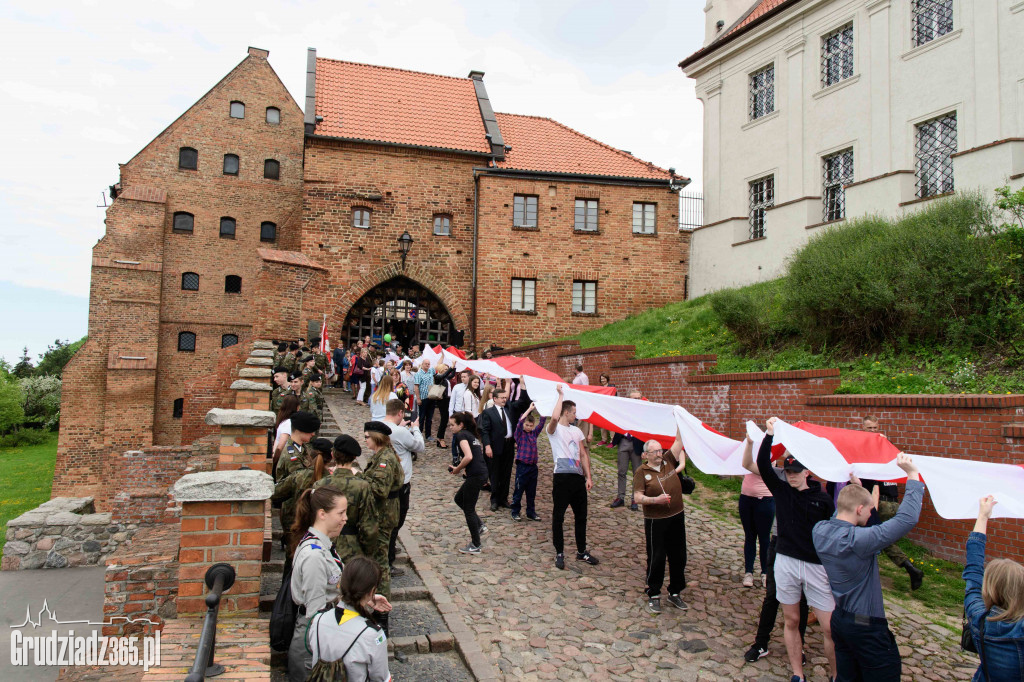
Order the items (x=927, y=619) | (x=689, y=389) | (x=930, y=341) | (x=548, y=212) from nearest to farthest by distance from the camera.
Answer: (x=927, y=619) < (x=930, y=341) < (x=689, y=389) < (x=548, y=212)

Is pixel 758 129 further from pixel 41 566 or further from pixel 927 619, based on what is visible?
pixel 41 566

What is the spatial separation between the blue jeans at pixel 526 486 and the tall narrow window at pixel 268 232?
2536 cm

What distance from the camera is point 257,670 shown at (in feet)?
12.4

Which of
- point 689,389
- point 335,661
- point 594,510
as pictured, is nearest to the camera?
point 335,661

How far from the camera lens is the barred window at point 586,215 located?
26.7m

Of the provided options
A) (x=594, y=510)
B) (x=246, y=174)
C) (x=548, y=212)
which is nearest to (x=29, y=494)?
(x=246, y=174)

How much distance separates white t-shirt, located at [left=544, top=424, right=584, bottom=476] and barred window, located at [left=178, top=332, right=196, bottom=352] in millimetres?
26692

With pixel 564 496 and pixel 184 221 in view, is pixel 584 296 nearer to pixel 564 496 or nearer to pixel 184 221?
pixel 184 221

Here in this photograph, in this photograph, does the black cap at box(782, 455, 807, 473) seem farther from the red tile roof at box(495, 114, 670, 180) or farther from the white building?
the red tile roof at box(495, 114, 670, 180)

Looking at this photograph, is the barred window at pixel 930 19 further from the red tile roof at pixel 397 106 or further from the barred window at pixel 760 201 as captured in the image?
the red tile roof at pixel 397 106

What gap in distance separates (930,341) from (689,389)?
4.17m

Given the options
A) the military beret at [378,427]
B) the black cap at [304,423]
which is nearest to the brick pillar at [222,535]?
the black cap at [304,423]

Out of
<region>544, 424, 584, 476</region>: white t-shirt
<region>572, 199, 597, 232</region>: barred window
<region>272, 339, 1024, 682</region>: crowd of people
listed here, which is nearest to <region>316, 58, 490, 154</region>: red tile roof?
<region>572, 199, 597, 232</region>: barred window

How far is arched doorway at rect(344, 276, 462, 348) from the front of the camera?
1037 inches
